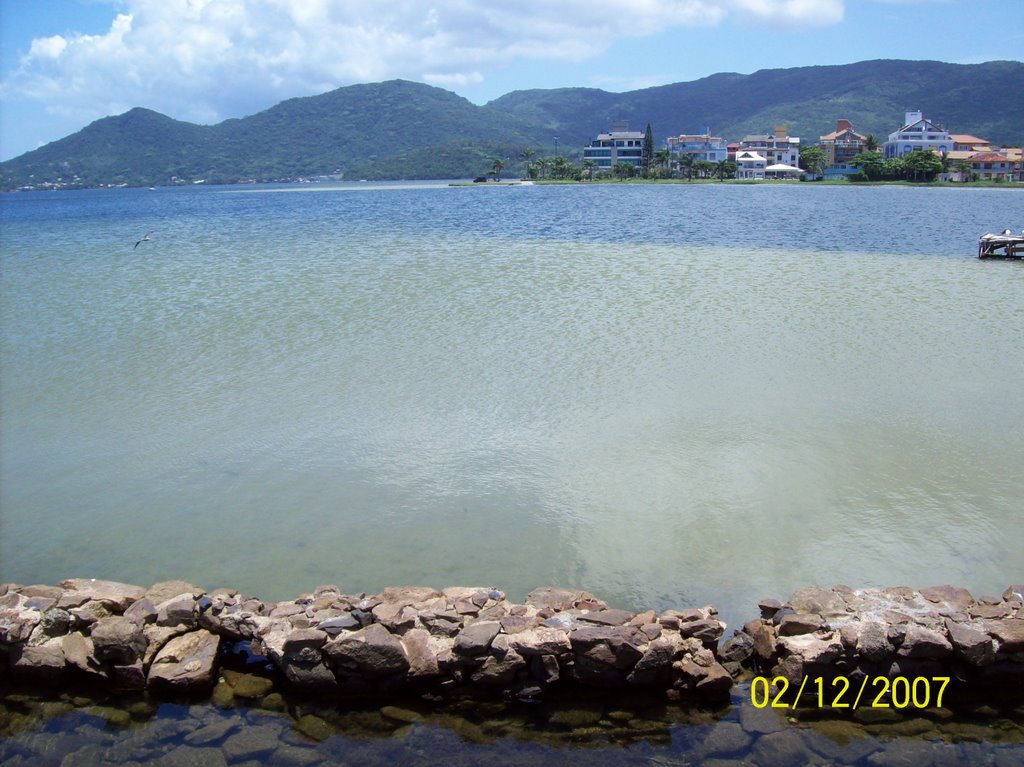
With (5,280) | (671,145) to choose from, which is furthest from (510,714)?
(671,145)

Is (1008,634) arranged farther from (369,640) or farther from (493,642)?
(369,640)

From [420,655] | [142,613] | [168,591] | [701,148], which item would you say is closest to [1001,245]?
[420,655]

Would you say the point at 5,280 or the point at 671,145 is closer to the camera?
the point at 5,280

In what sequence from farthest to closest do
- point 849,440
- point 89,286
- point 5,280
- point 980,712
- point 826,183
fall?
1. point 826,183
2. point 5,280
3. point 89,286
4. point 849,440
5. point 980,712

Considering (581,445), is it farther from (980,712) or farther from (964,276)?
(964,276)

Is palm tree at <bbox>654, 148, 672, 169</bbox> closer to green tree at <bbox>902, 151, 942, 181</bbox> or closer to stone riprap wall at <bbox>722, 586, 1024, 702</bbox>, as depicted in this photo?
green tree at <bbox>902, 151, 942, 181</bbox>

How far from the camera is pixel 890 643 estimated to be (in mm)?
5727

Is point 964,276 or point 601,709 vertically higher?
point 964,276

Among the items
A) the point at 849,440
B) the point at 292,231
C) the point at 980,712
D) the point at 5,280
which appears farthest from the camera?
the point at 292,231

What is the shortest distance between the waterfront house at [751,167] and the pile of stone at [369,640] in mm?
130008

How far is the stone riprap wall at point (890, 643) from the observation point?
566 cm

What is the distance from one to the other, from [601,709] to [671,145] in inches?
6506

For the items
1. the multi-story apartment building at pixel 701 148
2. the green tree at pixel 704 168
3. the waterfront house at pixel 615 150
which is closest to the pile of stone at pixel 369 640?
the green tree at pixel 704 168

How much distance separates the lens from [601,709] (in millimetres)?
5613
